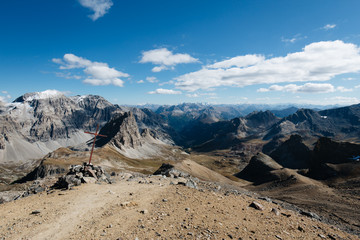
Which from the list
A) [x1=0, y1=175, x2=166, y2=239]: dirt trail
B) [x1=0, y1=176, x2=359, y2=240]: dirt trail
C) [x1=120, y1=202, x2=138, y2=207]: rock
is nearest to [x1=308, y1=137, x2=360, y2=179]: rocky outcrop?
[x1=0, y1=176, x2=359, y2=240]: dirt trail

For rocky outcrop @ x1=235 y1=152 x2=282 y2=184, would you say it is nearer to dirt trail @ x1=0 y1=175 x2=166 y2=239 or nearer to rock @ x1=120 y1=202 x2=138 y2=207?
dirt trail @ x1=0 y1=175 x2=166 y2=239

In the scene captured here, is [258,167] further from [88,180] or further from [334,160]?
[88,180]

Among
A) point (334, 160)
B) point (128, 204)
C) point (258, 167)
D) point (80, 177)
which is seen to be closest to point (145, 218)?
point (128, 204)

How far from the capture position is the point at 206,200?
2167cm

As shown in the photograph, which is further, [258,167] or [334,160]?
[258,167]

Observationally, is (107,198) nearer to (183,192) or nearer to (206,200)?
(183,192)

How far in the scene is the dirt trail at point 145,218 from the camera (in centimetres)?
1527

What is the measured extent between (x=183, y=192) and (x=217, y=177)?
102 meters

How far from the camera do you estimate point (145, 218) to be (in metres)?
17.0

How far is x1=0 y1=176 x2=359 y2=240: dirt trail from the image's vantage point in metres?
15.3

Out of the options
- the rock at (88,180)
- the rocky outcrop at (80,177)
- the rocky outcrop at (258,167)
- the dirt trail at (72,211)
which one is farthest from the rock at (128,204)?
the rocky outcrop at (258,167)

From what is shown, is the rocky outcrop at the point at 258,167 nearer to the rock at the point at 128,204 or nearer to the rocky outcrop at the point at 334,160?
the rocky outcrop at the point at 334,160

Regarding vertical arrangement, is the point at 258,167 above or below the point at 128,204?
below

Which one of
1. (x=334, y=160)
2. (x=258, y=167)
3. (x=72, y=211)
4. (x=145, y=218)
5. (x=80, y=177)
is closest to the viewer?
(x=145, y=218)
